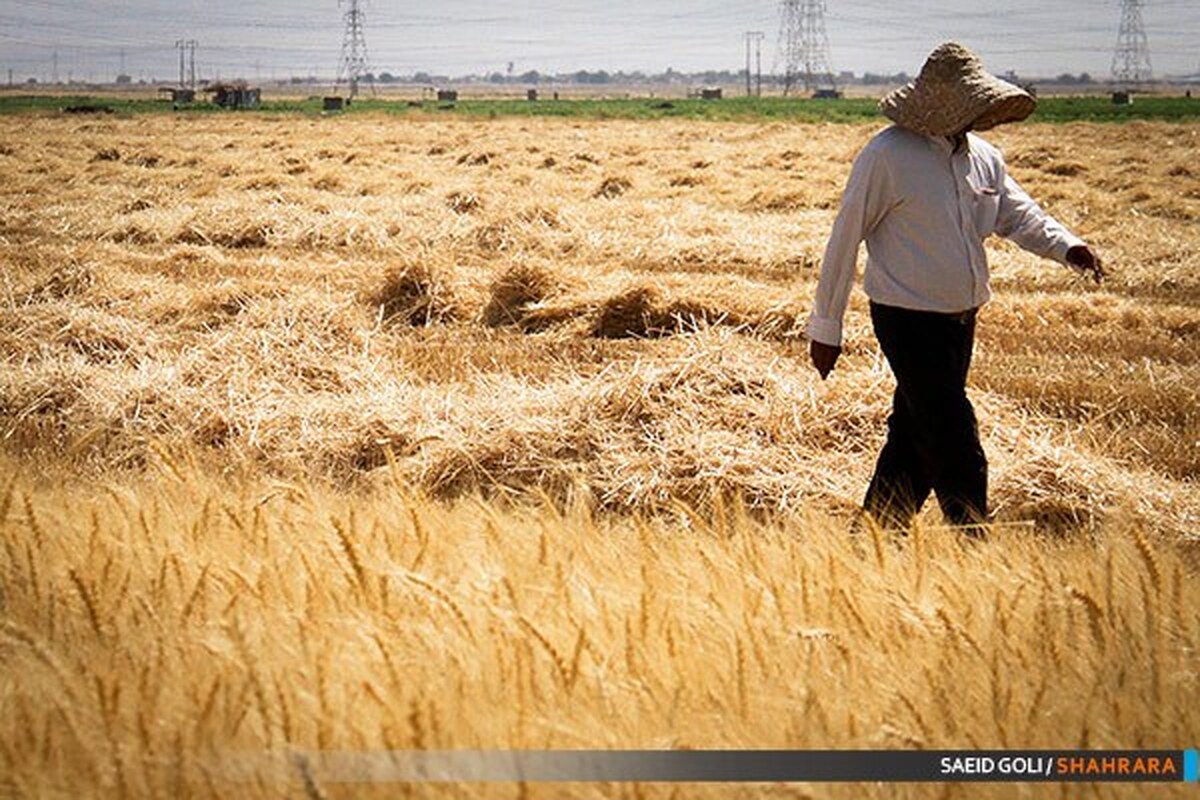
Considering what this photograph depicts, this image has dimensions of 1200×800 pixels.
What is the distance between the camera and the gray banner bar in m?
1.72

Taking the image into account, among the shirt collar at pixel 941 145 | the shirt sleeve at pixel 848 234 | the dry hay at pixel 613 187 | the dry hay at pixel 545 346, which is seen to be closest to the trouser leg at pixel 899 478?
the shirt sleeve at pixel 848 234

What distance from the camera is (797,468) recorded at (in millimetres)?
4910

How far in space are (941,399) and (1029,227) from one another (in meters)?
0.69

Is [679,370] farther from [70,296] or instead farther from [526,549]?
[70,296]

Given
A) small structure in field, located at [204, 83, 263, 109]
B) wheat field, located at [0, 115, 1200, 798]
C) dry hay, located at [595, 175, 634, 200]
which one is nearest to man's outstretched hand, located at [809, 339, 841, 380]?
wheat field, located at [0, 115, 1200, 798]

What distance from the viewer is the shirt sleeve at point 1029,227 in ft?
13.4

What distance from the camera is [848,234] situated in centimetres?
391

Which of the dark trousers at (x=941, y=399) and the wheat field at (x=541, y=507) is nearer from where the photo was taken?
the wheat field at (x=541, y=507)

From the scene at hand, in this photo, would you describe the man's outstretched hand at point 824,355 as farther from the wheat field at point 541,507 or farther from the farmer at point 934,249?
the wheat field at point 541,507

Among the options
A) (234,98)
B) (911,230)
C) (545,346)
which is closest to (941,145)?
(911,230)

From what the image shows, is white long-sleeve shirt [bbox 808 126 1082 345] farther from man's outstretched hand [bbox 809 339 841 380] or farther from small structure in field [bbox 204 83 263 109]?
small structure in field [bbox 204 83 263 109]

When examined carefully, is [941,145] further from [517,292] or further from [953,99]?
[517,292]

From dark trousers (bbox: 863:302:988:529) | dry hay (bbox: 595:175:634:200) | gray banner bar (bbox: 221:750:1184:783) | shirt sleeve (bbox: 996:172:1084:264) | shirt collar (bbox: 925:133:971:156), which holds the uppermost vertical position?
dry hay (bbox: 595:175:634:200)

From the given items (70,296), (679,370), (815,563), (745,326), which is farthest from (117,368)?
(815,563)
